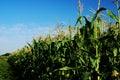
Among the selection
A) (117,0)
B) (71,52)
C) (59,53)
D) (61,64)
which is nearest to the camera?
(117,0)

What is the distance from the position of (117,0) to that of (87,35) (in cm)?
80

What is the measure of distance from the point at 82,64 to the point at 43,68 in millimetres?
3548

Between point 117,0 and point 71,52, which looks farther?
point 71,52

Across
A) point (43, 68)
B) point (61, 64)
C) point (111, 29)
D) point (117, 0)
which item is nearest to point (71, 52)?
point (61, 64)

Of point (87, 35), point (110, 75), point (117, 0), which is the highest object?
point (117, 0)

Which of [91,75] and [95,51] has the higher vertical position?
[95,51]

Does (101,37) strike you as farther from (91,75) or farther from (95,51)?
(91,75)

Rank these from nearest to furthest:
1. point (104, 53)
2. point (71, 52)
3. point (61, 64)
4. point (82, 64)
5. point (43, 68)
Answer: point (104, 53) → point (82, 64) → point (71, 52) → point (61, 64) → point (43, 68)

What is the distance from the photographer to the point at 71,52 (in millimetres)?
6258

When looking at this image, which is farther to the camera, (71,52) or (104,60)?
(71,52)

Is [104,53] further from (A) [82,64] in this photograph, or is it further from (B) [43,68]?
(B) [43,68]

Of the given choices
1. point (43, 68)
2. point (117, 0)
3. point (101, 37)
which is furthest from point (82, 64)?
point (43, 68)

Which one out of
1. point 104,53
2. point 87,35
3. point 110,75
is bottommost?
point 110,75

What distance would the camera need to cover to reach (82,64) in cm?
543
